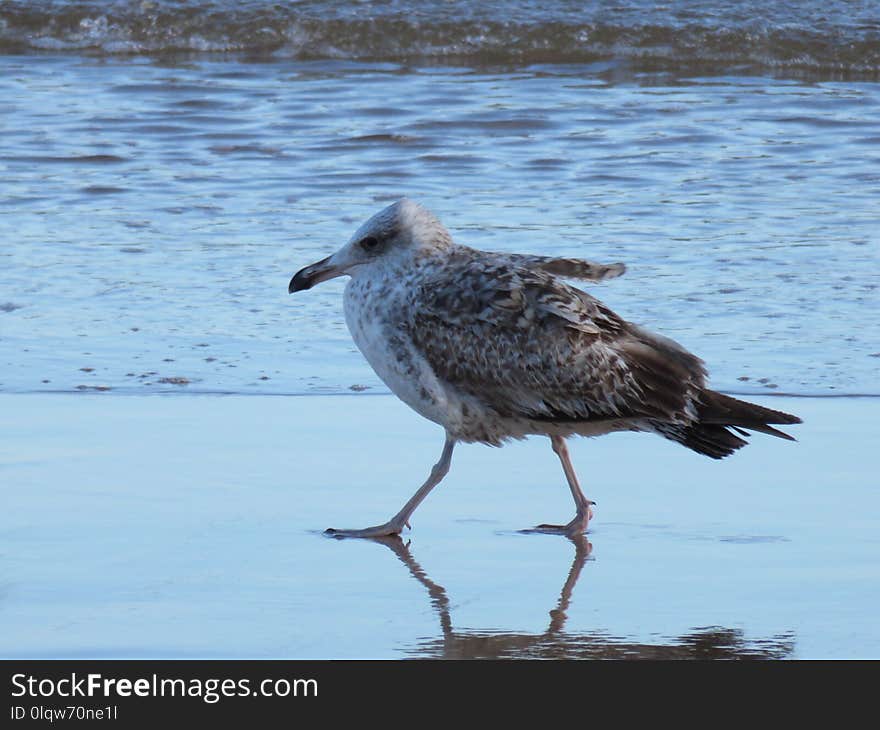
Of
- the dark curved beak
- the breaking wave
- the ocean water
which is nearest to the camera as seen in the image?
the dark curved beak

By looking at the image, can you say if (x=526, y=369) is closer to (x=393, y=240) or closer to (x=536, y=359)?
(x=536, y=359)

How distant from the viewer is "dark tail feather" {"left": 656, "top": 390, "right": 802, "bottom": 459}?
534 cm

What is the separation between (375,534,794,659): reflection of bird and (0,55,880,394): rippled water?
2488 millimetres

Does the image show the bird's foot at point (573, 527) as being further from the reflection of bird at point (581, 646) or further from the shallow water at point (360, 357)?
the reflection of bird at point (581, 646)

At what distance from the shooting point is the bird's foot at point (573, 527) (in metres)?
5.30

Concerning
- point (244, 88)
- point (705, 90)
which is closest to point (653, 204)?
point (705, 90)

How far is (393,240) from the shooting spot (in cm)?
564


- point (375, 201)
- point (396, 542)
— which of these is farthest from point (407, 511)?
point (375, 201)

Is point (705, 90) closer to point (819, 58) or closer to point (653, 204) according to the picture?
point (819, 58)

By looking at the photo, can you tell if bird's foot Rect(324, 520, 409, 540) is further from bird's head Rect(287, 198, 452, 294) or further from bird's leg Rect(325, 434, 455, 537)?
bird's head Rect(287, 198, 452, 294)

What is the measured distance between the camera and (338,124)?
12242 mm

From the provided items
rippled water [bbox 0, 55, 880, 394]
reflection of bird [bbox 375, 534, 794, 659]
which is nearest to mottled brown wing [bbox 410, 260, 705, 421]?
reflection of bird [bbox 375, 534, 794, 659]

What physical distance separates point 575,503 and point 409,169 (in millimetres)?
5691

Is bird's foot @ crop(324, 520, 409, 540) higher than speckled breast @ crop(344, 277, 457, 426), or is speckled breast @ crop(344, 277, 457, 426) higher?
speckled breast @ crop(344, 277, 457, 426)
